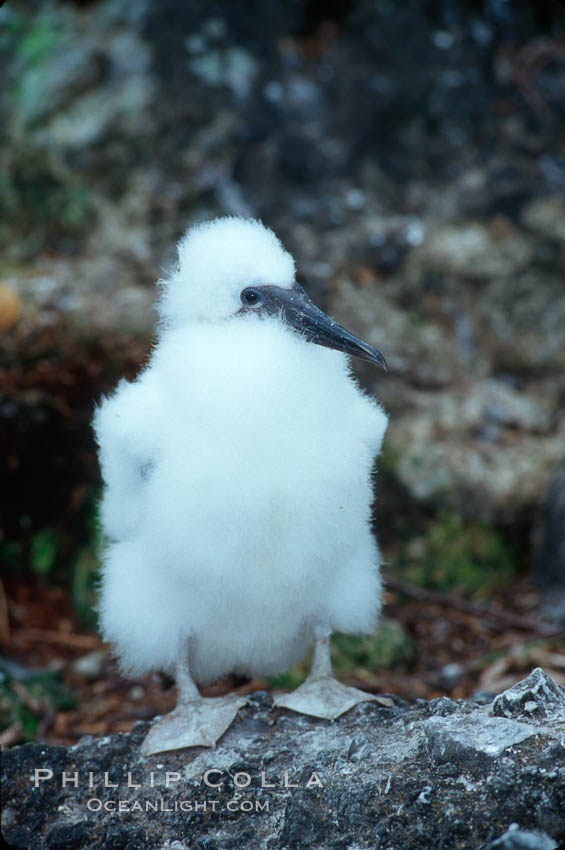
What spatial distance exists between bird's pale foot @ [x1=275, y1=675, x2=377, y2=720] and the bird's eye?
1709mm

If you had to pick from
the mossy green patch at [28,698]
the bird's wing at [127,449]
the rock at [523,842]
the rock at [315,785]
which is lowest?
the rock at [523,842]

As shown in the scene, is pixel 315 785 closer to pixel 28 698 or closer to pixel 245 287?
pixel 245 287

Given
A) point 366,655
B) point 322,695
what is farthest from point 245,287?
point 366,655

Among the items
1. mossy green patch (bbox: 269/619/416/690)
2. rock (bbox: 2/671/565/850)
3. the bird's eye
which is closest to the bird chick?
the bird's eye

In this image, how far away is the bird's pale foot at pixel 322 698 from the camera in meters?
3.49

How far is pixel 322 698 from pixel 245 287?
1.83m

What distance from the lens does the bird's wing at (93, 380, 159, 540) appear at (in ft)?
10.8

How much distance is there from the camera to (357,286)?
6.13m

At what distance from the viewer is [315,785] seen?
2.90 metres

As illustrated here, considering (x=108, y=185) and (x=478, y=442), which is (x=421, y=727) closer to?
(x=478, y=442)

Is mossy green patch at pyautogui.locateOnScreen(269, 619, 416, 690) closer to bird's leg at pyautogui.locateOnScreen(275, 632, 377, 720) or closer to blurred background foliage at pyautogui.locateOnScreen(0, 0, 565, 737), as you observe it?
blurred background foliage at pyautogui.locateOnScreen(0, 0, 565, 737)

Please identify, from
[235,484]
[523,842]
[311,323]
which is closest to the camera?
[523,842]

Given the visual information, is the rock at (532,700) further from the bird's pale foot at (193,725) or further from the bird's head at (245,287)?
the bird's head at (245,287)

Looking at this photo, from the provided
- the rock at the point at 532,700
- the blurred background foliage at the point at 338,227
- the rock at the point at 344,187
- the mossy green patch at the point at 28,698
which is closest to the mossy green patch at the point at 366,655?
the blurred background foliage at the point at 338,227
